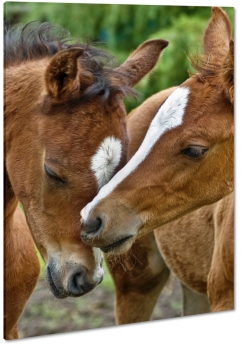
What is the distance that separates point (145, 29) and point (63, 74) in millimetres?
894

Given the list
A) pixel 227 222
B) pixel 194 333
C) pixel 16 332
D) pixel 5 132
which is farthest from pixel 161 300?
pixel 5 132

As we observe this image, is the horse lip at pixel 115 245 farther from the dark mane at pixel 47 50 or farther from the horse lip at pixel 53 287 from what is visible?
the dark mane at pixel 47 50

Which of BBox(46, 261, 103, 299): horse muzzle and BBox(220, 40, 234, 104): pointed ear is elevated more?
BBox(220, 40, 234, 104): pointed ear

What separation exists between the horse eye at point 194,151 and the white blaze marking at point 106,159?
305mm

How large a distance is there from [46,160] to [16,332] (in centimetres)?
86

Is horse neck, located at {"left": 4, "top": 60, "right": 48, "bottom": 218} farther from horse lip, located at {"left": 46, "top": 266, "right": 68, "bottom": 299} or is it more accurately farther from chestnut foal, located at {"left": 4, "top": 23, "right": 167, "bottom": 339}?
horse lip, located at {"left": 46, "top": 266, "right": 68, "bottom": 299}

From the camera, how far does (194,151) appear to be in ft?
8.76

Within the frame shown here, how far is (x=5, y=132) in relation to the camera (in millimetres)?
2627

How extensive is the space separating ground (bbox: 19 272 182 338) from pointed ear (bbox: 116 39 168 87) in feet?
3.14

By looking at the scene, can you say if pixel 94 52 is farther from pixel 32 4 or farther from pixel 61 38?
pixel 32 4

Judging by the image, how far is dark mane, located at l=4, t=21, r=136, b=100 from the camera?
2545 mm

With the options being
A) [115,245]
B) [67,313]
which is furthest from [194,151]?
[67,313]

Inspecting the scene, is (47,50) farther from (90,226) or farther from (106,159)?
(90,226)

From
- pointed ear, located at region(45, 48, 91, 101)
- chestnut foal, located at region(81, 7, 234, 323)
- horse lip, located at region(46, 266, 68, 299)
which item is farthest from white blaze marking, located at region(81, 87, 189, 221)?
horse lip, located at region(46, 266, 68, 299)
